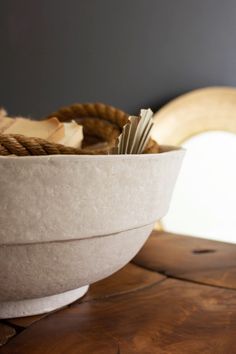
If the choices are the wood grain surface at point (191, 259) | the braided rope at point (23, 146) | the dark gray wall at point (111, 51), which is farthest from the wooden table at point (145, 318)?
the dark gray wall at point (111, 51)

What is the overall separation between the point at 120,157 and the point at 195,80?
3.78ft

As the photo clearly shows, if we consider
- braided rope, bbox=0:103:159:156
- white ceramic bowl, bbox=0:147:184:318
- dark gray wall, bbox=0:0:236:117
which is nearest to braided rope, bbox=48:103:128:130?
braided rope, bbox=0:103:159:156

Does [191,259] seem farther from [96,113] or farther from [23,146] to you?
[23,146]

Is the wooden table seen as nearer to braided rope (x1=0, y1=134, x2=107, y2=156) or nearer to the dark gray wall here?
braided rope (x1=0, y1=134, x2=107, y2=156)

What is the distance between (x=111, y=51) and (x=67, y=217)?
1294mm

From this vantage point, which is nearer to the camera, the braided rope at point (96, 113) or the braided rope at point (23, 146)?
the braided rope at point (23, 146)

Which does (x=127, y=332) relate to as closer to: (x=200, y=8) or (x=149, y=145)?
(x=149, y=145)

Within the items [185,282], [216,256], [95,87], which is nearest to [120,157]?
[185,282]

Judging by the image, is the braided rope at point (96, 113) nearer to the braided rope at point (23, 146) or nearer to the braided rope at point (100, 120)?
the braided rope at point (100, 120)

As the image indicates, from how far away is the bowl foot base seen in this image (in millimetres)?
398

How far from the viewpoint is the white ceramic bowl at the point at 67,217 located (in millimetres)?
314

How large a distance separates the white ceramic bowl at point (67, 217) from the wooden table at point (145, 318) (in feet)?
0.10

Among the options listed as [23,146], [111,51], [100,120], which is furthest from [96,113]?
[111,51]

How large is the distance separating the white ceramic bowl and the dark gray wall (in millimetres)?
1088
